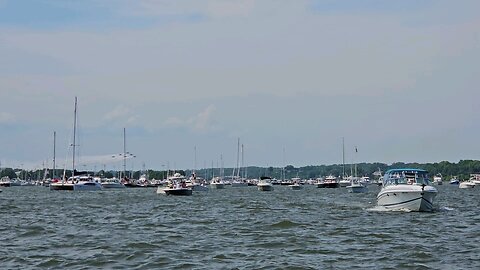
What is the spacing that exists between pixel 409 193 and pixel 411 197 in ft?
1.08

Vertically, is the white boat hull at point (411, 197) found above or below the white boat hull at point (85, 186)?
below

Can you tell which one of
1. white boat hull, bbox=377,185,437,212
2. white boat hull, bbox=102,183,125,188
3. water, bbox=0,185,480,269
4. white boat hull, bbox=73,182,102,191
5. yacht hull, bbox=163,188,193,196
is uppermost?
white boat hull, bbox=102,183,125,188

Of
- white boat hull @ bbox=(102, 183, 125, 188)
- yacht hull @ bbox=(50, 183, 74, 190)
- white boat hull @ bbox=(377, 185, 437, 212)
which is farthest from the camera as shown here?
white boat hull @ bbox=(102, 183, 125, 188)

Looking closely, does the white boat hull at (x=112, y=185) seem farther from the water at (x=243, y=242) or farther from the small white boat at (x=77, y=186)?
the water at (x=243, y=242)

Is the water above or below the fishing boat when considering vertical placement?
below

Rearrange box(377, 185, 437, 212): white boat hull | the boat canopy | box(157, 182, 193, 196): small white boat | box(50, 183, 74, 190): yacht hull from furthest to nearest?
box(50, 183, 74, 190): yacht hull → box(157, 182, 193, 196): small white boat → the boat canopy → box(377, 185, 437, 212): white boat hull

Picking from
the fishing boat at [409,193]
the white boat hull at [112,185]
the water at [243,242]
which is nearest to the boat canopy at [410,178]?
the fishing boat at [409,193]

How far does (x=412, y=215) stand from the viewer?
56062 millimetres

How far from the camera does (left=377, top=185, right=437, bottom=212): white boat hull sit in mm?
58344

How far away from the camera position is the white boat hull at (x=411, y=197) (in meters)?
58.3

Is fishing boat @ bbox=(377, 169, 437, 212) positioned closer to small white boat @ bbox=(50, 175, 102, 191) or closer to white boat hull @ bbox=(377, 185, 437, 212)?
white boat hull @ bbox=(377, 185, 437, 212)

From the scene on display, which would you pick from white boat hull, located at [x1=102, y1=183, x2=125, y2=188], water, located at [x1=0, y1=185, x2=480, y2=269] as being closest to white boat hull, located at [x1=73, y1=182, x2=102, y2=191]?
white boat hull, located at [x1=102, y1=183, x2=125, y2=188]

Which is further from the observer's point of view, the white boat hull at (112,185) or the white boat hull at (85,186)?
the white boat hull at (112,185)

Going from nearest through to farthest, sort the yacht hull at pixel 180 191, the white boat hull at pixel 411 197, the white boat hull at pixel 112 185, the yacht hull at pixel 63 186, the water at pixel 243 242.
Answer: the water at pixel 243 242
the white boat hull at pixel 411 197
the yacht hull at pixel 180 191
the yacht hull at pixel 63 186
the white boat hull at pixel 112 185
